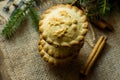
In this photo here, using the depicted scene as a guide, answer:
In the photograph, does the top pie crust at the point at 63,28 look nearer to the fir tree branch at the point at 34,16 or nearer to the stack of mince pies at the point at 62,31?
the stack of mince pies at the point at 62,31

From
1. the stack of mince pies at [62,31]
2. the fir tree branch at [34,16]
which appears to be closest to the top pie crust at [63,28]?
the stack of mince pies at [62,31]

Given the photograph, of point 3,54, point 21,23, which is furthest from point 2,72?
point 21,23

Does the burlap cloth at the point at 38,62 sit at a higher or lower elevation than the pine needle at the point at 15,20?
lower

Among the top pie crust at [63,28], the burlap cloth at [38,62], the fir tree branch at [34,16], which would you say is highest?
the top pie crust at [63,28]

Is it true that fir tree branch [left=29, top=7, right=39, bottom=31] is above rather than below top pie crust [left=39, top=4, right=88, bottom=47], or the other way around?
below

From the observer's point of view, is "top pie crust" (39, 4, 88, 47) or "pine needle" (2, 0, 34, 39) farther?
"pine needle" (2, 0, 34, 39)

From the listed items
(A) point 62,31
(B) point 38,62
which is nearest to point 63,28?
(A) point 62,31

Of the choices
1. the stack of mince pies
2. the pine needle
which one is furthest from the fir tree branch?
the stack of mince pies

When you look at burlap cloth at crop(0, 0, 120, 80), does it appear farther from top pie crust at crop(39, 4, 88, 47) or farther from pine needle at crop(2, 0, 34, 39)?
top pie crust at crop(39, 4, 88, 47)

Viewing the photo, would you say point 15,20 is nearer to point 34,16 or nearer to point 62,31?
point 34,16
